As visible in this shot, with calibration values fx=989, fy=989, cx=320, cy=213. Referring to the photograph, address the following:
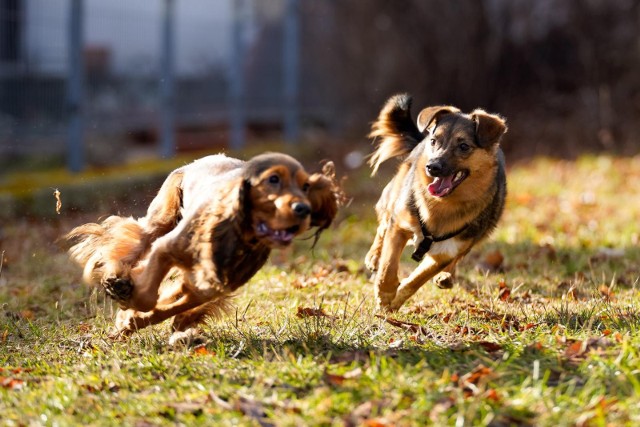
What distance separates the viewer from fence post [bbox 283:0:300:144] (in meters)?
18.2

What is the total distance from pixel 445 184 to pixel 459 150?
0.26 m

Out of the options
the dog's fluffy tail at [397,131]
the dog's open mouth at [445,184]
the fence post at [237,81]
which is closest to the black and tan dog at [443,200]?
the dog's open mouth at [445,184]

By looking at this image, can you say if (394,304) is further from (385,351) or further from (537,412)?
(537,412)

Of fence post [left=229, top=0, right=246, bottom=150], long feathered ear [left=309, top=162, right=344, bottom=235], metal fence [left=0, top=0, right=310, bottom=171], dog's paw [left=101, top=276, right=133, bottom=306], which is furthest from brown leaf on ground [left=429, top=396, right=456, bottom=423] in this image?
fence post [left=229, top=0, right=246, bottom=150]

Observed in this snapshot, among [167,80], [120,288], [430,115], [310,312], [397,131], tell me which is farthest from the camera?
[167,80]

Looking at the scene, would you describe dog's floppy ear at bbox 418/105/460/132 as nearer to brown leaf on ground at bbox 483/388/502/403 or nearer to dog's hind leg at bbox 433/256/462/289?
dog's hind leg at bbox 433/256/462/289

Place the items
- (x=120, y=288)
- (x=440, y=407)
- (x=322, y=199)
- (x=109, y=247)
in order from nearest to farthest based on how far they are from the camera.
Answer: (x=440, y=407), (x=322, y=199), (x=120, y=288), (x=109, y=247)

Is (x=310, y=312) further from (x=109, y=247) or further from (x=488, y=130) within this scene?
(x=488, y=130)

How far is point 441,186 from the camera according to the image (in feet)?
20.6

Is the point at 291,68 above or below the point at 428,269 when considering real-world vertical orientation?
above

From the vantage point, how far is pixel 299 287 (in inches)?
283

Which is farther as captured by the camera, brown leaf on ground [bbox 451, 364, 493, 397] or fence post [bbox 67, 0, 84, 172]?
fence post [bbox 67, 0, 84, 172]

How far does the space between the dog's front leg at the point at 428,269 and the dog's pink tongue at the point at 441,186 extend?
365mm

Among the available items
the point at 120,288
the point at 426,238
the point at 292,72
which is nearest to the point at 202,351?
the point at 120,288
